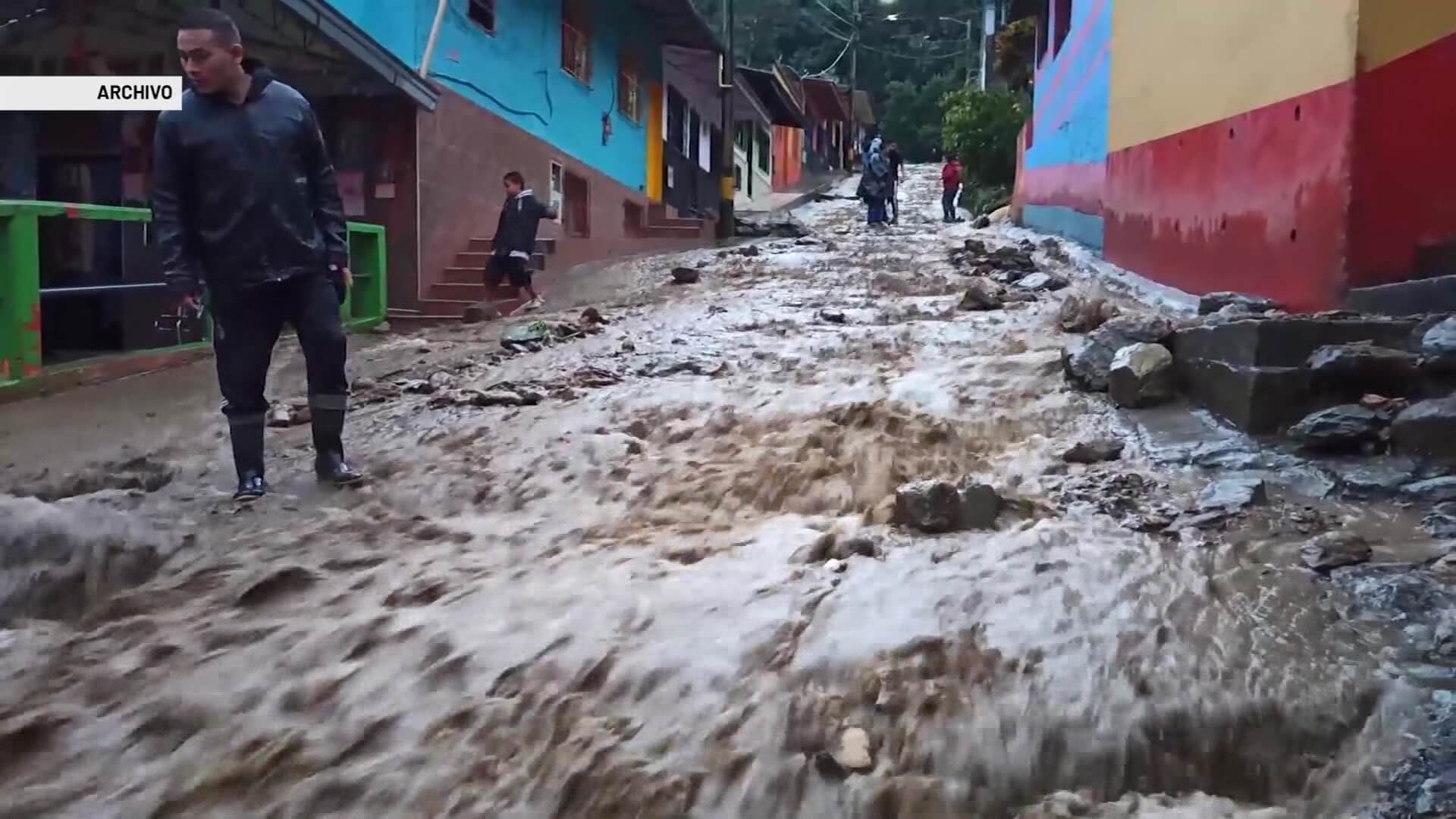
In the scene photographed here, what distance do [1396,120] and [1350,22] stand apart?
0.42 metres

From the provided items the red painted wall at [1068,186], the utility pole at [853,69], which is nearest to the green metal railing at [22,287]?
the red painted wall at [1068,186]

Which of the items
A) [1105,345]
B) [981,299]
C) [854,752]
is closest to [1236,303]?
[1105,345]

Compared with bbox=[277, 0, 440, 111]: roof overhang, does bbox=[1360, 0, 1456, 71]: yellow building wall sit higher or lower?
lower

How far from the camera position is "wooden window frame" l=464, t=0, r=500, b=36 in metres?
11.9

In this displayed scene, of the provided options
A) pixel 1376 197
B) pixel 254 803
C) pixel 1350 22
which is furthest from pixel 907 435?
pixel 254 803

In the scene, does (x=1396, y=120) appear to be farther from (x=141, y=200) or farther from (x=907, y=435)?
(x=141, y=200)

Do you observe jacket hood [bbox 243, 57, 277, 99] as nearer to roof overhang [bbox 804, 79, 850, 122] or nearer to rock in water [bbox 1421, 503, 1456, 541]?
rock in water [bbox 1421, 503, 1456, 541]

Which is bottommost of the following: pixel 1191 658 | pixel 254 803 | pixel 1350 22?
pixel 254 803

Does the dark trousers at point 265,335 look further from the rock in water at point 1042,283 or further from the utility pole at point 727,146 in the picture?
the utility pole at point 727,146

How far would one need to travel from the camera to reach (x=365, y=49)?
29.4ft

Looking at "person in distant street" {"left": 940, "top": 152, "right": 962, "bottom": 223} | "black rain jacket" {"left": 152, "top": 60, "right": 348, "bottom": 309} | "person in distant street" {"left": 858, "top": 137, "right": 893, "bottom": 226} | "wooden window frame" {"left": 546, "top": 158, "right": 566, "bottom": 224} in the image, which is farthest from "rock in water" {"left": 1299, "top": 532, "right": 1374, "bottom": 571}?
"person in distant street" {"left": 940, "top": 152, "right": 962, "bottom": 223}

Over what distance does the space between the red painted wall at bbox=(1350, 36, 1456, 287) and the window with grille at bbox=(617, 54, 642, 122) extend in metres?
13.8

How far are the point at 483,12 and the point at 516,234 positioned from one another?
3.31 metres

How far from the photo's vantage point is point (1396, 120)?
4.64 meters
